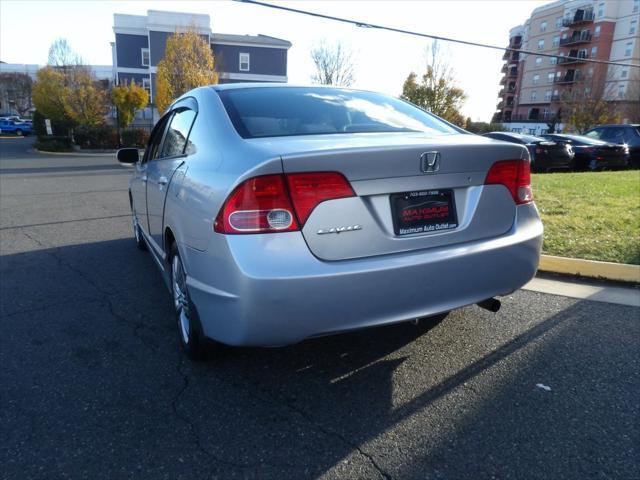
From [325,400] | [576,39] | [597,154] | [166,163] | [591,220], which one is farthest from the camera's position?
[576,39]

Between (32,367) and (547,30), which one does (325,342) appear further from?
(547,30)

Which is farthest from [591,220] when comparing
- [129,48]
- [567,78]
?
[567,78]

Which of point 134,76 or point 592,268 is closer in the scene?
point 592,268

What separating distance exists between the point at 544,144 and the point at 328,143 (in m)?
13.8

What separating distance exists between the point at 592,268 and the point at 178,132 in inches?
155

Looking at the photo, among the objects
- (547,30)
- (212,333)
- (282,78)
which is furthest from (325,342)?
(547,30)

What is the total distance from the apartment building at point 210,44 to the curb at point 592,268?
129 ft

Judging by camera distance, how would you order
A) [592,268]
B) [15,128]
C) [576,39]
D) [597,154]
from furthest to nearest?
[576,39] < [15,128] < [597,154] < [592,268]

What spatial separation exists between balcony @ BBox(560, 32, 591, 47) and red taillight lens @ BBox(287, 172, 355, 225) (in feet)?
257

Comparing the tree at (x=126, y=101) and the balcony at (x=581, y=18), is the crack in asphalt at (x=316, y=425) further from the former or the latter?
the balcony at (x=581, y=18)

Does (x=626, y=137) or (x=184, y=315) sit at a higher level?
(x=626, y=137)

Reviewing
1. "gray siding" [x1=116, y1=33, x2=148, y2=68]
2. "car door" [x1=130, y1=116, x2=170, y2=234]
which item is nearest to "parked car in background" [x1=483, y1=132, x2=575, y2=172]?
"car door" [x1=130, y1=116, x2=170, y2=234]

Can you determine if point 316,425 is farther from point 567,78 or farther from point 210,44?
point 567,78

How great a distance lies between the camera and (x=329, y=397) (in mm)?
2615
